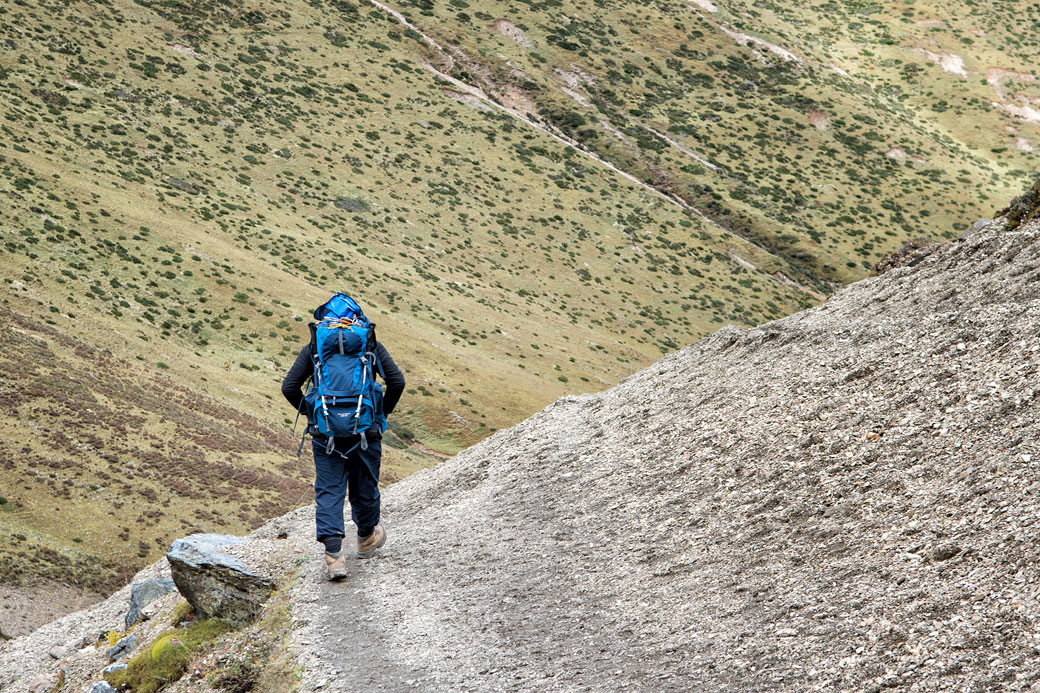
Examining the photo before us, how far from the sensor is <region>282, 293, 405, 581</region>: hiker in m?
10.5

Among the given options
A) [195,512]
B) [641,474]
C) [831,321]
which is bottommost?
[195,512]

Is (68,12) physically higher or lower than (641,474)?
lower

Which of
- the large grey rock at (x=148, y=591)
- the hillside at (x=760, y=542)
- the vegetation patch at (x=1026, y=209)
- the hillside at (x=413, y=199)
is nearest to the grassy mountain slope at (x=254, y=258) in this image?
the hillside at (x=413, y=199)

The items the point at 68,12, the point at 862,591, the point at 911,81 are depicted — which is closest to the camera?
the point at 862,591

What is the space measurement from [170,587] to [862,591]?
10012 millimetres

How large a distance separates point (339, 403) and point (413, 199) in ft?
222

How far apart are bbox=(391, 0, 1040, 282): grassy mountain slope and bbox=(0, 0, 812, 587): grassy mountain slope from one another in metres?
5.89

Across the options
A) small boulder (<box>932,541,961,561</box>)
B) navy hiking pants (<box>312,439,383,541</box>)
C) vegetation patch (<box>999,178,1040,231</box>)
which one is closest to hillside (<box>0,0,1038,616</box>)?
navy hiking pants (<box>312,439,383,541</box>)

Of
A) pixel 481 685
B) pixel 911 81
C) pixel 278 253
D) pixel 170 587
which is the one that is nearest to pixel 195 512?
pixel 170 587

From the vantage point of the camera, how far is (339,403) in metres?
10.5

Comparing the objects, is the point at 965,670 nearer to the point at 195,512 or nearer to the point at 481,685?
the point at 481,685

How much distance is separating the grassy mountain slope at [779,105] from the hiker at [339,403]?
78.0m

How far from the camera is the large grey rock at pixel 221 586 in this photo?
11258 mm

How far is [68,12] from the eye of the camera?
7738 centimetres
